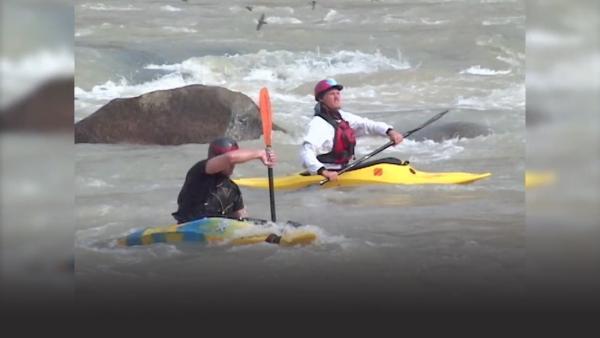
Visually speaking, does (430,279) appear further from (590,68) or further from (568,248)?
(590,68)

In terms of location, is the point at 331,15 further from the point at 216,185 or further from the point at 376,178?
the point at 216,185

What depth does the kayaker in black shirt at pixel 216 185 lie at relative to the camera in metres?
5.67

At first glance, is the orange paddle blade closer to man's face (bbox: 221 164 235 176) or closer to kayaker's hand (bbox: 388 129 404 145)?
man's face (bbox: 221 164 235 176)

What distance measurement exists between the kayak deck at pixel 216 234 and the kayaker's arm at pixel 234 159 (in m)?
0.30

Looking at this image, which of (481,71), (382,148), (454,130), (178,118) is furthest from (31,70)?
(481,71)

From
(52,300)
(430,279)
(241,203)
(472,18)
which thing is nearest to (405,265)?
(430,279)

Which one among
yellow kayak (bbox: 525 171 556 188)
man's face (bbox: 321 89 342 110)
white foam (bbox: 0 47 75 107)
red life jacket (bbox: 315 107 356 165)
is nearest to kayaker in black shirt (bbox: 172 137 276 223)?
red life jacket (bbox: 315 107 356 165)

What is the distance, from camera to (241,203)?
5730 millimetres

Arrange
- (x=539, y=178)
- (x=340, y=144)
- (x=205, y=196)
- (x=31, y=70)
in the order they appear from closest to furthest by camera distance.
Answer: (x=31, y=70) → (x=205, y=196) → (x=340, y=144) → (x=539, y=178)

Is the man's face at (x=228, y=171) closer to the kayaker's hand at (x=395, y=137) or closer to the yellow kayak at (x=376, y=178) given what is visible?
the yellow kayak at (x=376, y=178)

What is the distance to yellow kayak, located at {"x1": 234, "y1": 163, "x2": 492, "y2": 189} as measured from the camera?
227 inches

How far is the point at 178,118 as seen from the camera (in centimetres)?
580

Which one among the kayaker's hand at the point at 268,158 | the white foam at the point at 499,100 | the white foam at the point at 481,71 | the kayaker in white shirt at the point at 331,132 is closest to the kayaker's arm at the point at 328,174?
the kayaker in white shirt at the point at 331,132

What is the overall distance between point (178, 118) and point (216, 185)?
468 millimetres
